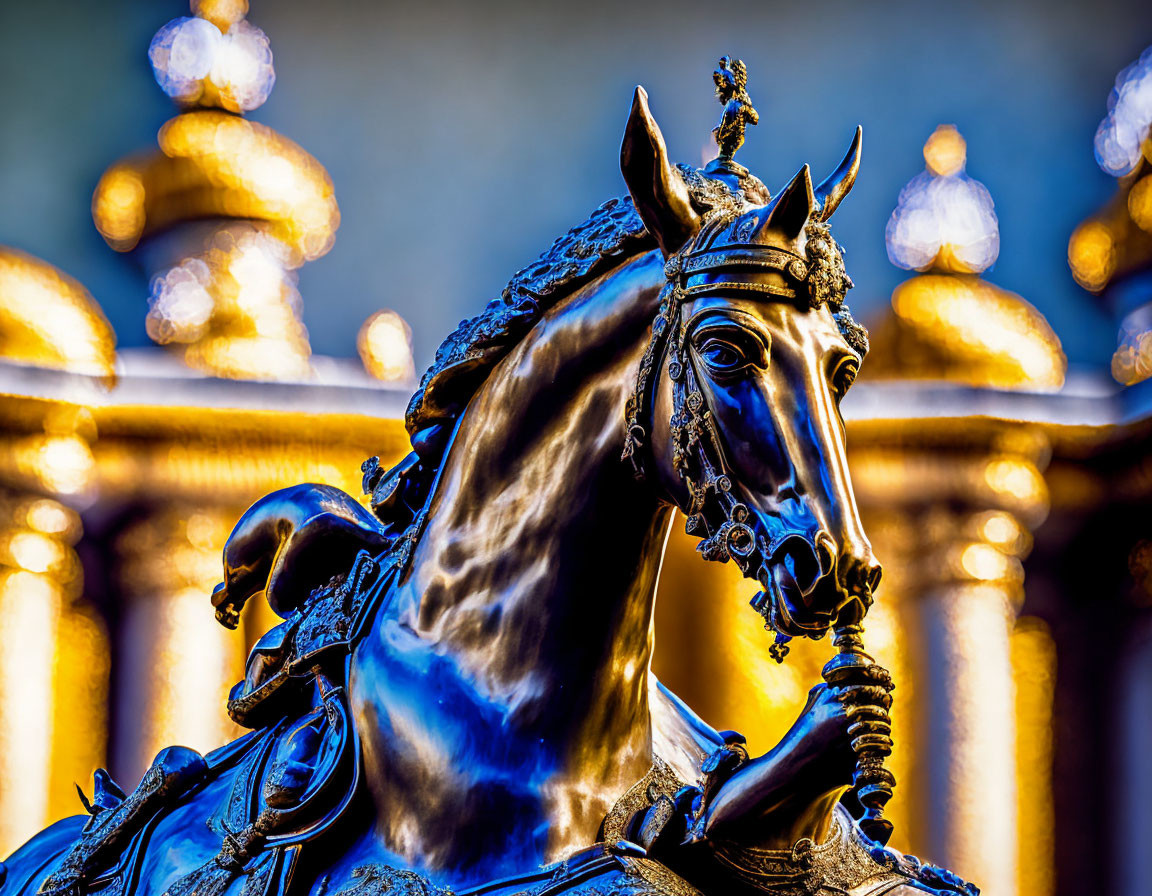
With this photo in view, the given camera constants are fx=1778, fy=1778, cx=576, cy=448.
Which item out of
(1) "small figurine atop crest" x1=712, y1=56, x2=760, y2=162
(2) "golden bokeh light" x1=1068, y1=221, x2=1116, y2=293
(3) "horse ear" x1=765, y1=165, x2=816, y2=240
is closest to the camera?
(3) "horse ear" x1=765, y1=165, x2=816, y2=240

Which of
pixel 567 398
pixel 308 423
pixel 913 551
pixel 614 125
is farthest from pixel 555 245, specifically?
pixel 614 125

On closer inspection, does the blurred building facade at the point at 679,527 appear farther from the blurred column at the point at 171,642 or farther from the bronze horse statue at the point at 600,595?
the bronze horse statue at the point at 600,595

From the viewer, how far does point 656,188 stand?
146 centimetres

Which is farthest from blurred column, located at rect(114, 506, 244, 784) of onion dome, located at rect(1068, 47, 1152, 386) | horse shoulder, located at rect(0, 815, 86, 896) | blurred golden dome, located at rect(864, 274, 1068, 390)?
onion dome, located at rect(1068, 47, 1152, 386)

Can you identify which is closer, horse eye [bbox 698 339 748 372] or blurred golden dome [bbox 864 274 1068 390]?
horse eye [bbox 698 339 748 372]

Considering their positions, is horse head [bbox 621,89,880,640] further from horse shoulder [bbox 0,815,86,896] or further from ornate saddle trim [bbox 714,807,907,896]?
horse shoulder [bbox 0,815,86,896]

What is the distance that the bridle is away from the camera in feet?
4.47

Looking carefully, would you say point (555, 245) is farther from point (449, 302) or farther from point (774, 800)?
point (449, 302)

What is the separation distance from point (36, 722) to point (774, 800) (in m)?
2.87

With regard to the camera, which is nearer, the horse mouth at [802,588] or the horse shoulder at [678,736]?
the horse mouth at [802,588]

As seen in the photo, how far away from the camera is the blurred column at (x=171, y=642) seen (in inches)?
161

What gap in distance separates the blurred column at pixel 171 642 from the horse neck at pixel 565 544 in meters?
2.64

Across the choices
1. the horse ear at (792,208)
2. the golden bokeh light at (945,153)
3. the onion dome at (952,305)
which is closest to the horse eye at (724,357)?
the horse ear at (792,208)

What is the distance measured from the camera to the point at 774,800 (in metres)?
1.52
